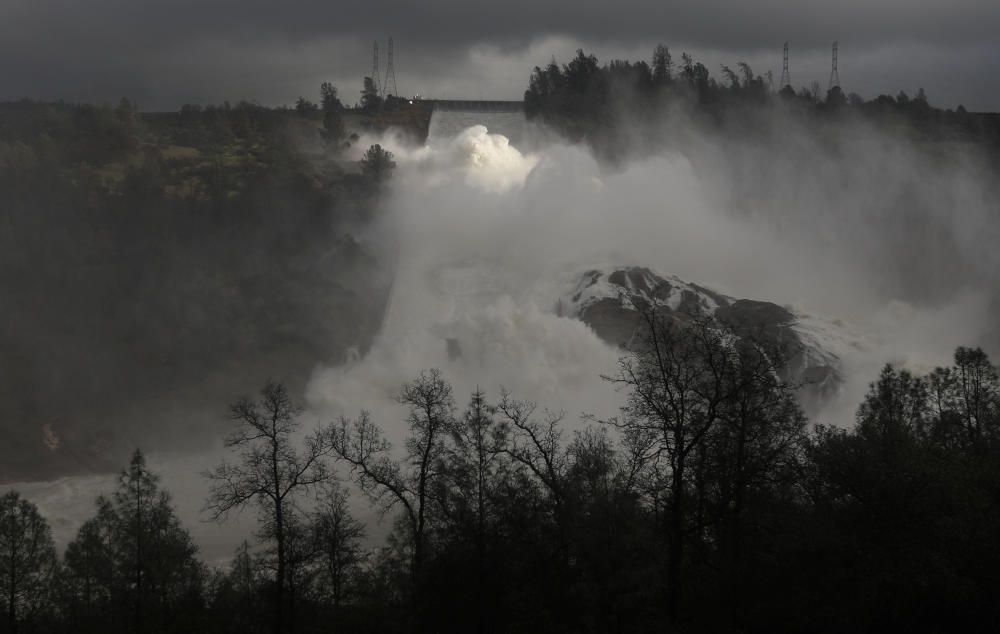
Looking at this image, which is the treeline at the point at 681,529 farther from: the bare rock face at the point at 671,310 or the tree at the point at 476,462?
the bare rock face at the point at 671,310

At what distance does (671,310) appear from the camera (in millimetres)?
66875

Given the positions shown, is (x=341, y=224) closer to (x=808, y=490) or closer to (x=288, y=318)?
(x=288, y=318)

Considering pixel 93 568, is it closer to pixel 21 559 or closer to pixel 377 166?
pixel 21 559

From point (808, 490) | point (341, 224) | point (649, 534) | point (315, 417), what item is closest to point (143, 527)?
point (649, 534)

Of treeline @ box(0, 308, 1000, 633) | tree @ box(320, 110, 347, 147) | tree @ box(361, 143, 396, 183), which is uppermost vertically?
tree @ box(320, 110, 347, 147)

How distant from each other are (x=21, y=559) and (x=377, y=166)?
69.8m

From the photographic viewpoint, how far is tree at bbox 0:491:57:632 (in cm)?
2595

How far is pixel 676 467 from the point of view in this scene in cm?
1845

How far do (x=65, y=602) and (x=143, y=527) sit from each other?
336 cm

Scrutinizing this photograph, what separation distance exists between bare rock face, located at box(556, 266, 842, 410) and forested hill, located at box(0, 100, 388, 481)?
1685 centimetres

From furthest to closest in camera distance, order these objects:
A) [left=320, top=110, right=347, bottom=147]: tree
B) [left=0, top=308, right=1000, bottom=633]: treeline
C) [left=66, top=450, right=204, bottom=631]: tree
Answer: [left=320, top=110, right=347, bottom=147]: tree < [left=66, top=450, right=204, bottom=631]: tree < [left=0, top=308, right=1000, bottom=633]: treeline

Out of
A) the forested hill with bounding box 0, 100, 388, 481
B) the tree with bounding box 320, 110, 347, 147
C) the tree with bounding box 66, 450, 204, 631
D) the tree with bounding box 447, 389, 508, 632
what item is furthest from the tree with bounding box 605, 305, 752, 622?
the tree with bounding box 320, 110, 347, 147

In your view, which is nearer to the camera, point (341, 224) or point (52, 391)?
point (52, 391)

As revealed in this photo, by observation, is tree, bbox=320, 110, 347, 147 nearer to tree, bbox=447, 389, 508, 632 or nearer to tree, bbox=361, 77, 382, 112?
tree, bbox=361, 77, 382, 112
